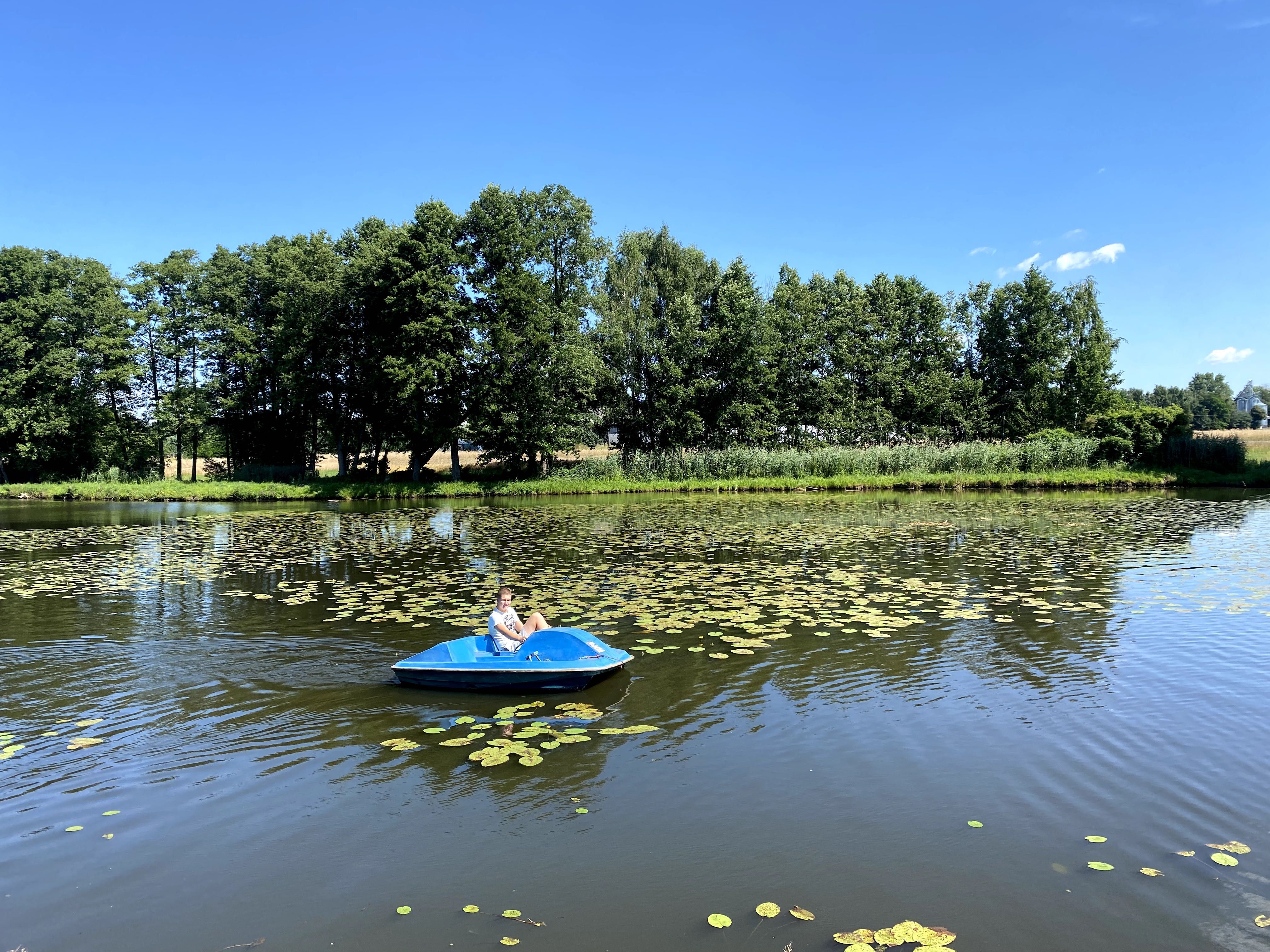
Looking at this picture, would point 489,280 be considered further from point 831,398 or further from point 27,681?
point 27,681

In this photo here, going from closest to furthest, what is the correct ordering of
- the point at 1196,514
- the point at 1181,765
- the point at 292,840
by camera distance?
the point at 292,840 < the point at 1181,765 < the point at 1196,514

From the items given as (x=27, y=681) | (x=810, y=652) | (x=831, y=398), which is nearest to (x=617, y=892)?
(x=810, y=652)

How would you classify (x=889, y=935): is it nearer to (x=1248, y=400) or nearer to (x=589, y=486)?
(x=589, y=486)

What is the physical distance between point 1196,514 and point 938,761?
23516 mm

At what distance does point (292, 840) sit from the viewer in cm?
520

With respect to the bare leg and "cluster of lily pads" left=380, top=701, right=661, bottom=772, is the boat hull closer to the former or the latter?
"cluster of lily pads" left=380, top=701, right=661, bottom=772

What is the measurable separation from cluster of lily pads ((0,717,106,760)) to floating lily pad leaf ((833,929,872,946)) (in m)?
6.60

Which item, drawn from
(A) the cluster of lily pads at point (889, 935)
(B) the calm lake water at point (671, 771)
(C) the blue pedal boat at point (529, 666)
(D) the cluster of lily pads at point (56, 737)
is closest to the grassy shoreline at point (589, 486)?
(B) the calm lake water at point (671, 771)

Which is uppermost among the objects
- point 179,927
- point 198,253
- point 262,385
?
point 198,253

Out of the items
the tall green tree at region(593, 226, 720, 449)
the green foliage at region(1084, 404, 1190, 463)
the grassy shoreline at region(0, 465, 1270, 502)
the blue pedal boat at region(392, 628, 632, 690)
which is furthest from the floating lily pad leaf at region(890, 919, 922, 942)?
the green foliage at region(1084, 404, 1190, 463)

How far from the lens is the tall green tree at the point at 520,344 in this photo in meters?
41.1

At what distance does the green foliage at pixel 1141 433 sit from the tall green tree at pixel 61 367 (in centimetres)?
5684

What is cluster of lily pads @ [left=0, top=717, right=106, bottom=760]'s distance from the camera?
22.1ft

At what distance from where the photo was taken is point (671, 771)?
20.2 ft
